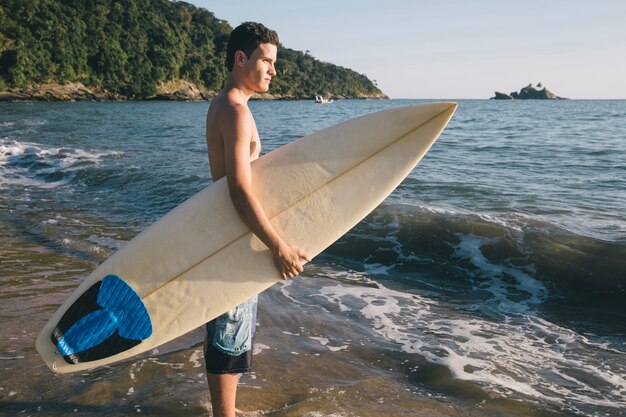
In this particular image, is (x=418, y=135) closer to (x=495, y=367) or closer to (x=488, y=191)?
(x=495, y=367)

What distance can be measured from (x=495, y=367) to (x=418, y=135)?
65.3 inches

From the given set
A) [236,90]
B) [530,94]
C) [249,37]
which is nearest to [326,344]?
[236,90]

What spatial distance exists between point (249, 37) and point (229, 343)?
126 cm

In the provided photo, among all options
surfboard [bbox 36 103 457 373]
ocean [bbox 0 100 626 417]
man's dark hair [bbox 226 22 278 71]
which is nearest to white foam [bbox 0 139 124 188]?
ocean [bbox 0 100 626 417]

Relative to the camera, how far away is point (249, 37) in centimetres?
205

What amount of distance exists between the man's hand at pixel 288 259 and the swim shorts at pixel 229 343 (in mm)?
290

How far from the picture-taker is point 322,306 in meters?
4.27

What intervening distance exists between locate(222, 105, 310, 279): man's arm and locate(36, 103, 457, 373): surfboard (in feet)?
0.52

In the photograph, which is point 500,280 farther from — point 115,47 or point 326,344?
point 115,47

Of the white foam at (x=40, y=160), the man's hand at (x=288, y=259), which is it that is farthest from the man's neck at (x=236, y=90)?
the white foam at (x=40, y=160)

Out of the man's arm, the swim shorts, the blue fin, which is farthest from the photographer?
the blue fin

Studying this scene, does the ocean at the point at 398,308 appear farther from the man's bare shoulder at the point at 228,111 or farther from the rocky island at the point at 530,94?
the rocky island at the point at 530,94

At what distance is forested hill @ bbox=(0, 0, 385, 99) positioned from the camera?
187 feet

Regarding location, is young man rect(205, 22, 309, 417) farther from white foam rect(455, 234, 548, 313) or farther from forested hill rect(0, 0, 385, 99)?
forested hill rect(0, 0, 385, 99)
